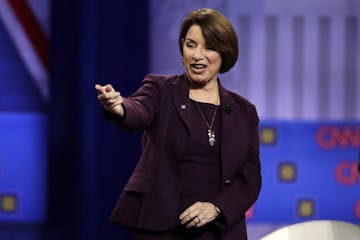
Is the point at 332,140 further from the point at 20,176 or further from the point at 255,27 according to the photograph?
the point at 20,176

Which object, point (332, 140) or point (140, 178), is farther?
point (332, 140)

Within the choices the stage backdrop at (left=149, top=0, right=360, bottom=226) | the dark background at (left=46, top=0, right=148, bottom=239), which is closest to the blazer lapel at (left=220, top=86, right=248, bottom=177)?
the dark background at (left=46, top=0, right=148, bottom=239)

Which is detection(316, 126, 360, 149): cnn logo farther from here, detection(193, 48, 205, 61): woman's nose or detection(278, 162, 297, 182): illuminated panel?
detection(193, 48, 205, 61): woman's nose

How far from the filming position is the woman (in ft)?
4.83

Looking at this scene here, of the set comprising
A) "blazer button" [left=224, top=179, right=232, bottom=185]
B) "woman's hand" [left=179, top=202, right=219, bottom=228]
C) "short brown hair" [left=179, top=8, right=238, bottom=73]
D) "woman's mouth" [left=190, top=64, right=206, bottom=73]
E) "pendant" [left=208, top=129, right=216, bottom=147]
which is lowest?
"woman's hand" [left=179, top=202, right=219, bottom=228]

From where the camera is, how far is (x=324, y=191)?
269cm

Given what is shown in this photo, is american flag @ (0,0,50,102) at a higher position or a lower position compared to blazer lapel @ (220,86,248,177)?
higher

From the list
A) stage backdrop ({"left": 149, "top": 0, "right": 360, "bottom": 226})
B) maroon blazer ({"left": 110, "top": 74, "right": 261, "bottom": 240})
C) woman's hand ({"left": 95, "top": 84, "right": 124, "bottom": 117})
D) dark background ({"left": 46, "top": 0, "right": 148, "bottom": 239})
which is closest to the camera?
woman's hand ({"left": 95, "top": 84, "right": 124, "bottom": 117})

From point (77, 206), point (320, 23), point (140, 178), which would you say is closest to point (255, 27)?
point (320, 23)

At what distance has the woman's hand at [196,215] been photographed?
1.43 m

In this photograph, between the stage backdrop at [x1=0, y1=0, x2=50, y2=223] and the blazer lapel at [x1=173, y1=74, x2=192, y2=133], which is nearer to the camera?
the blazer lapel at [x1=173, y1=74, x2=192, y2=133]

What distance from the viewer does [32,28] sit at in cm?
271

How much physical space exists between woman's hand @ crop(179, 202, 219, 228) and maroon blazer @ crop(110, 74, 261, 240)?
0.03 meters

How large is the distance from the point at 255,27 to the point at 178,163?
1.29 meters
